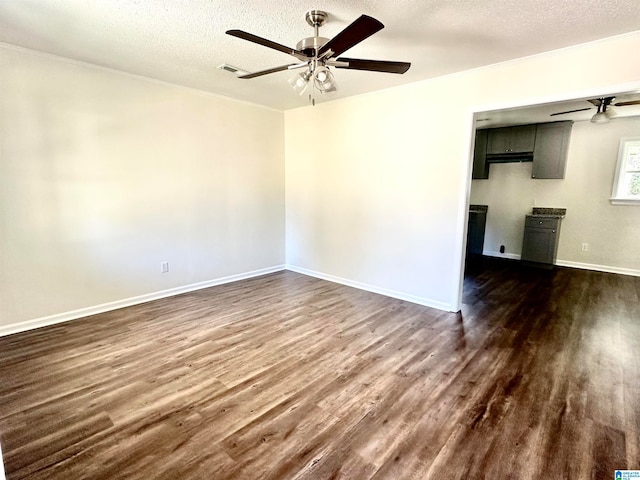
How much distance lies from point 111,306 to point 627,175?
25.4 ft

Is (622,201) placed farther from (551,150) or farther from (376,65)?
(376,65)

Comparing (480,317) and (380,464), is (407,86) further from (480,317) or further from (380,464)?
(380,464)

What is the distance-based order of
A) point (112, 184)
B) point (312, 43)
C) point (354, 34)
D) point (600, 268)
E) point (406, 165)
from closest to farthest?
point (354, 34), point (312, 43), point (112, 184), point (406, 165), point (600, 268)

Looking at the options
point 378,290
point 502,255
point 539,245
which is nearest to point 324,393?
point 378,290

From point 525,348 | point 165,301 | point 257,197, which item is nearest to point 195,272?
point 165,301

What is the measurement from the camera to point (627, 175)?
5.18 m

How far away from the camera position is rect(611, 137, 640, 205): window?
201 inches

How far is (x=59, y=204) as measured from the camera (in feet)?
10.5

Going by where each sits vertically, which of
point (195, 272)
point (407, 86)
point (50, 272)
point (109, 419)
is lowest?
point (109, 419)

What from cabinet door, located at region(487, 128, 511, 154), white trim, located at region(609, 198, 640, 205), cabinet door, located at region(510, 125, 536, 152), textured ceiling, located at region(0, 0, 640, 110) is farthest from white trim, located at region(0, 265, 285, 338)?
white trim, located at region(609, 198, 640, 205)

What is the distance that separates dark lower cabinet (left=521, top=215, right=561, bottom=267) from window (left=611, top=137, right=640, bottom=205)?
37.5 inches

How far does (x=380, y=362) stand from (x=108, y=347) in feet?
7.81

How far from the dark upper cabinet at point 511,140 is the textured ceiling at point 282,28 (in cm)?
333

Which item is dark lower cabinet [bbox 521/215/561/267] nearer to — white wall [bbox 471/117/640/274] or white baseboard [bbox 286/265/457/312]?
white wall [bbox 471/117/640/274]
